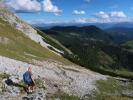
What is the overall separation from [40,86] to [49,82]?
Answer: 3223 mm

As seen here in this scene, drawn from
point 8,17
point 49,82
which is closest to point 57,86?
point 49,82

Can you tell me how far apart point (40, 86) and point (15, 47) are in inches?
2347

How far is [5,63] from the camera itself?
54969 millimetres

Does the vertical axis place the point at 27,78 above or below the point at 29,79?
above

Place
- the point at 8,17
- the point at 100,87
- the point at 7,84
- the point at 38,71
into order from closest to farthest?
the point at 7,84, the point at 38,71, the point at 100,87, the point at 8,17

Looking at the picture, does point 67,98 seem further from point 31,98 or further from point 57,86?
point 57,86

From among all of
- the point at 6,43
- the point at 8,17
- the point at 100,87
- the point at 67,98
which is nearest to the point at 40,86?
the point at 67,98

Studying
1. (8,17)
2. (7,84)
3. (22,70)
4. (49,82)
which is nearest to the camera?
(7,84)

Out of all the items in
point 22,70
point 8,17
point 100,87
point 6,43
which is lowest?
point 100,87

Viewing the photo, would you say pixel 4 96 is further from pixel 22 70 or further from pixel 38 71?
pixel 38 71

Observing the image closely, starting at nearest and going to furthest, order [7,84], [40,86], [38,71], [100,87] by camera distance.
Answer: [7,84]
[40,86]
[38,71]
[100,87]

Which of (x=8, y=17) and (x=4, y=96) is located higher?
(x=8, y=17)

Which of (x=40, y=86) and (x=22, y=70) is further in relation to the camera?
(x=22, y=70)

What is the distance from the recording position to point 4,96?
3725 centimetres
